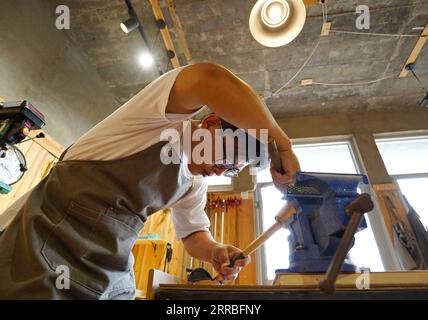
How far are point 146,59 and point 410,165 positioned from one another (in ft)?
12.3

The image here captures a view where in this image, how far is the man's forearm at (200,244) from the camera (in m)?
1.16

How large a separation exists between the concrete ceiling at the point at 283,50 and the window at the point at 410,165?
581 millimetres

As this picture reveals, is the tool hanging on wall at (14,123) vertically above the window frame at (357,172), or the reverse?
the window frame at (357,172)

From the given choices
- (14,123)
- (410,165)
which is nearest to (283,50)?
(410,165)

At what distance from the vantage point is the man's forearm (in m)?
1.16

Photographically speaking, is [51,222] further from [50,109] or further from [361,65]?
[361,65]

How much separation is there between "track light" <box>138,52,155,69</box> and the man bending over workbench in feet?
7.61

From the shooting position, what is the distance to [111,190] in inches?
28.5

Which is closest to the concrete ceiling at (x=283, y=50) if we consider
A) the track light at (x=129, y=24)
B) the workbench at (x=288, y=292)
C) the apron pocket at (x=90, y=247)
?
the track light at (x=129, y=24)

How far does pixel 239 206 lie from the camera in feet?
9.64

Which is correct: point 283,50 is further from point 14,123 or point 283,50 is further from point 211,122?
point 14,123

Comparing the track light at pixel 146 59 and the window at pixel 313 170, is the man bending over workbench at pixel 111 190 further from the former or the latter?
the track light at pixel 146 59

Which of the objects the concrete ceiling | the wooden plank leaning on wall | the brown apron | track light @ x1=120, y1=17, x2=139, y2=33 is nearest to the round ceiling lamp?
the concrete ceiling
